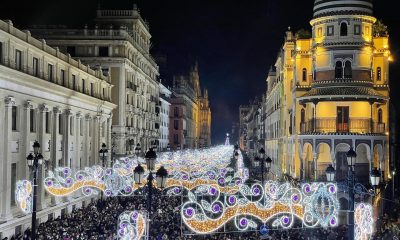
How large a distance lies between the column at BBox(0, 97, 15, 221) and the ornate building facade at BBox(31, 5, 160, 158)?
28.4 meters

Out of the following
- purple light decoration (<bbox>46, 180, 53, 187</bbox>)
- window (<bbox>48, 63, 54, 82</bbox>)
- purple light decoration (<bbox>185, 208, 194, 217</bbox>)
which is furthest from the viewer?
window (<bbox>48, 63, 54, 82</bbox>)

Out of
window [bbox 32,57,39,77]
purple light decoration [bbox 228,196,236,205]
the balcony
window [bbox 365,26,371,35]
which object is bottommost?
purple light decoration [bbox 228,196,236,205]

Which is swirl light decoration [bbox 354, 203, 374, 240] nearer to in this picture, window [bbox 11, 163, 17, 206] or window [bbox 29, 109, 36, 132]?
window [bbox 11, 163, 17, 206]

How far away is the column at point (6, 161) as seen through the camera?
109ft

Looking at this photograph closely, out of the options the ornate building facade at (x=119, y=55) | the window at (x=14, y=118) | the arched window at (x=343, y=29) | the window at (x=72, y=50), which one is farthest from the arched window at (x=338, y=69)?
the window at (x=72, y=50)

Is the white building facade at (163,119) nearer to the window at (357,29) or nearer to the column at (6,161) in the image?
the window at (357,29)

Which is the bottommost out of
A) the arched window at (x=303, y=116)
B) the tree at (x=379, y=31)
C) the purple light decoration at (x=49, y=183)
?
the purple light decoration at (x=49, y=183)

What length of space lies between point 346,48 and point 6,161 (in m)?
28.0

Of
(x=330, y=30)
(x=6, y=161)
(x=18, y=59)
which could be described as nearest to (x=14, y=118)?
(x=6, y=161)

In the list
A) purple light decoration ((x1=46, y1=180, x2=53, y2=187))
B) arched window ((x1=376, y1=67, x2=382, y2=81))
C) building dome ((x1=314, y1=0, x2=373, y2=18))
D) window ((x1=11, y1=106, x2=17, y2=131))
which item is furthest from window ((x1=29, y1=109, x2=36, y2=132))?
arched window ((x1=376, y1=67, x2=382, y2=81))

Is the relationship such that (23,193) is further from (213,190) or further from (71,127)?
(71,127)

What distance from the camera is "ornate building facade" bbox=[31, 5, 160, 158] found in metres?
67.1

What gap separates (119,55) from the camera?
68125 mm

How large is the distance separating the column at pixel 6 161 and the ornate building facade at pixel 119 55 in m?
28.4
